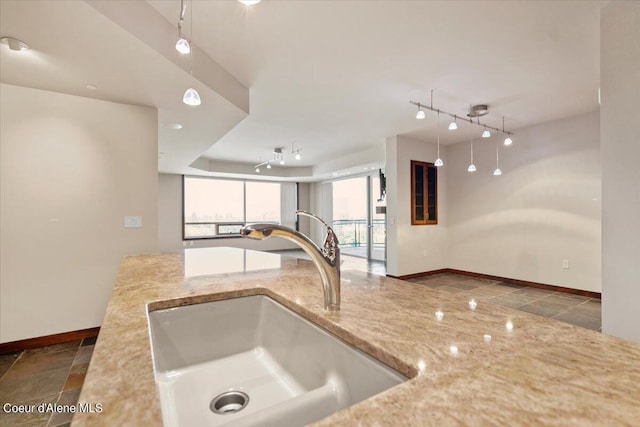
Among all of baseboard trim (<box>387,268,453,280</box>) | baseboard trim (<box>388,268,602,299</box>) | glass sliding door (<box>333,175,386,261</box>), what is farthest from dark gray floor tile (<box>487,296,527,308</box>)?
glass sliding door (<box>333,175,386,261</box>)

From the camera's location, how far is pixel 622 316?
1.76 meters

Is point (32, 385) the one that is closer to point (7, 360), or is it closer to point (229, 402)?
point (7, 360)

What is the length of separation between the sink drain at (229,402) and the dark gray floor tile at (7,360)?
2576 millimetres

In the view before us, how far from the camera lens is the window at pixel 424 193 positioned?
17.8ft

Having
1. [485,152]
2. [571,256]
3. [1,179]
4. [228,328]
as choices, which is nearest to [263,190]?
[485,152]

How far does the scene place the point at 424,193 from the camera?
5621 mm

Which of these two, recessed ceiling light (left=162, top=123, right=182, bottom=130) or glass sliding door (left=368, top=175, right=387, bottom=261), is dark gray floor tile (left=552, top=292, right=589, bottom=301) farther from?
recessed ceiling light (left=162, top=123, right=182, bottom=130)

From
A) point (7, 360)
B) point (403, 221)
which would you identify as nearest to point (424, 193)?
point (403, 221)

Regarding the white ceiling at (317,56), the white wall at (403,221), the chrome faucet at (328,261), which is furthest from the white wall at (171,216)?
the chrome faucet at (328,261)

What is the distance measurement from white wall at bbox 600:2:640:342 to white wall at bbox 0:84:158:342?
3886 mm

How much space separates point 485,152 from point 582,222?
1850 millimetres

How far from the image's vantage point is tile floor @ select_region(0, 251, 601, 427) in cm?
178

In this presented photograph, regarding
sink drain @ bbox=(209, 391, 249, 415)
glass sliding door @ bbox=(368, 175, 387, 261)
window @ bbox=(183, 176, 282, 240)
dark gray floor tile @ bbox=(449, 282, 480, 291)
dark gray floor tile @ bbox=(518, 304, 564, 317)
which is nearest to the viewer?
sink drain @ bbox=(209, 391, 249, 415)

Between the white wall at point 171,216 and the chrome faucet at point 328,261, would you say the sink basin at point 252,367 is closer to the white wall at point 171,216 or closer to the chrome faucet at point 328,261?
the chrome faucet at point 328,261
